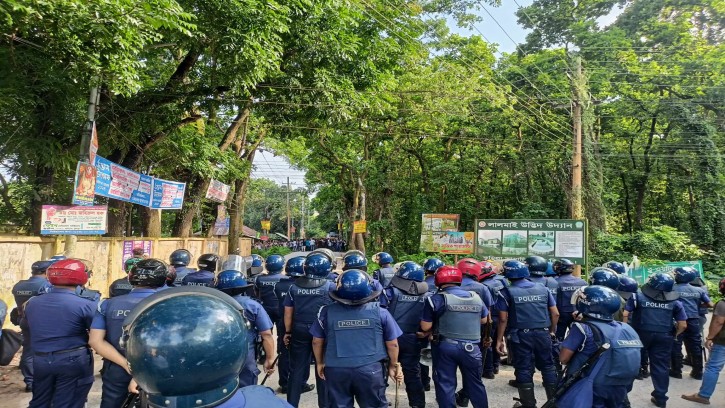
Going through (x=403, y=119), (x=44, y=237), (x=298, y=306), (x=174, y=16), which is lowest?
(x=298, y=306)

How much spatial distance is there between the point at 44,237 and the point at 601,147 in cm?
2364

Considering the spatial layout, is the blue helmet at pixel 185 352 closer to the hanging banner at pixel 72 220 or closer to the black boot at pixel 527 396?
the black boot at pixel 527 396

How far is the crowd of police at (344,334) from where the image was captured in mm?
1410

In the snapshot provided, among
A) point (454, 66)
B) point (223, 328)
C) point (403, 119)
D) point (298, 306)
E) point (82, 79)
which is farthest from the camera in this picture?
point (403, 119)

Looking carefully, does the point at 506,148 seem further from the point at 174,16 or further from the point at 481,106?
the point at 174,16


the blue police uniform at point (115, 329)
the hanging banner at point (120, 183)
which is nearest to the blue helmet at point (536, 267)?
the blue police uniform at point (115, 329)

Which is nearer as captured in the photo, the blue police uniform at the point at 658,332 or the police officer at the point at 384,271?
the blue police uniform at the point at 658,332

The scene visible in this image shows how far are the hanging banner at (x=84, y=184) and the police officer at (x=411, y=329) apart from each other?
563cm

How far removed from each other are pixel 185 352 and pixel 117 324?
114 inches

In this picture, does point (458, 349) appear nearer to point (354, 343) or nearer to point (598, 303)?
point (354, 343)

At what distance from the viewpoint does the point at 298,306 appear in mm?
5117

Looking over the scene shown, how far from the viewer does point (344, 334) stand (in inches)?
149

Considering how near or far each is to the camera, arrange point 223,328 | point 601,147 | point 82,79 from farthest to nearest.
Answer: point 601,147 → point 82,79 → point 223,328

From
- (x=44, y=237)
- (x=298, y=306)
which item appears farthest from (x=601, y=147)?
(x=44, y=237)
